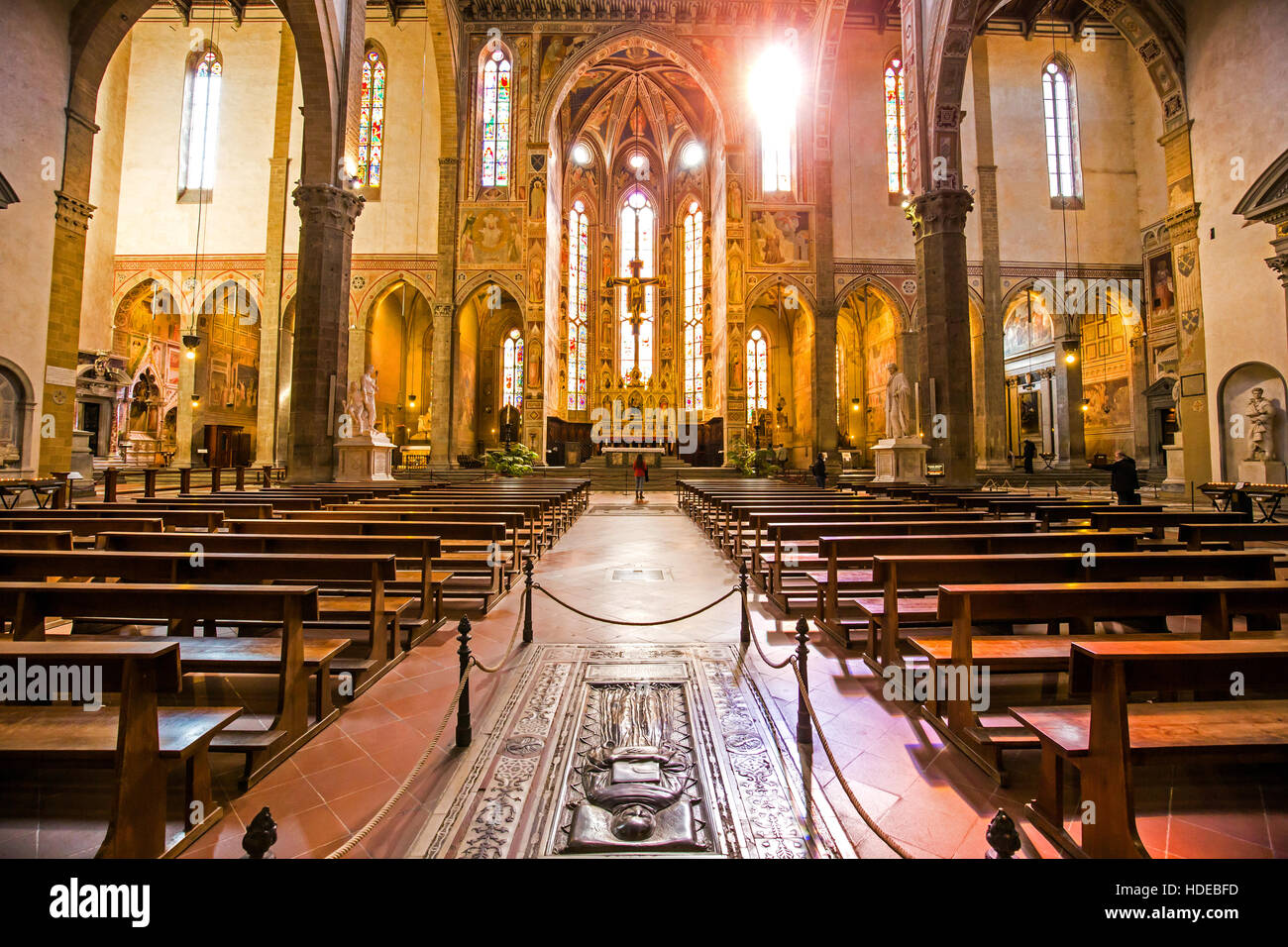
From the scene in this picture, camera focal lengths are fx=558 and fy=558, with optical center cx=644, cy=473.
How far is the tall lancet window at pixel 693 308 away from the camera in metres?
27.2

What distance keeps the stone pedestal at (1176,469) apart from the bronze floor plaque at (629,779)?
1646cm

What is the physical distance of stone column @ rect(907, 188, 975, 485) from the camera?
11.8m

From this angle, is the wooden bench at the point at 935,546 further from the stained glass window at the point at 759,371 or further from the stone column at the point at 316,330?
the stained glass window at the point at 759,371

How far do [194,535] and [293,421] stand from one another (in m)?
9.89

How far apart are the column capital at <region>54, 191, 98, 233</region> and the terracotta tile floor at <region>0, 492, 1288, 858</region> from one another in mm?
14283

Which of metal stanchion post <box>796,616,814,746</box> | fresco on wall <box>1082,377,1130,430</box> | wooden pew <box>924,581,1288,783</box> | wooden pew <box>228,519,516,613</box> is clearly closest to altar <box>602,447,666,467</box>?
fresco on wall <box>1082,377,1130,430</box>

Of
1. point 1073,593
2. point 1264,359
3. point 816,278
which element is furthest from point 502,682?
point 816,278

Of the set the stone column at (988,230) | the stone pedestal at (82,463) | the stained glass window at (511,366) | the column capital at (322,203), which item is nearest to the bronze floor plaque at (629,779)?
the column capital at (322,203)

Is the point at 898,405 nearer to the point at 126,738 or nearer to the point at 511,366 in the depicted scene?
the point at 126,738

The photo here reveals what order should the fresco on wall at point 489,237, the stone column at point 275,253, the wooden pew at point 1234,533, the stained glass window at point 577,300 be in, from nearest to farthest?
the wooden pew at point 1234,533 → the stone column at point 275,253 → the fresco on wall at point 489,237 → the stained glass window at point 577,300

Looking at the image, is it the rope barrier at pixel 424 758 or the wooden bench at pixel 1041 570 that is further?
the wooden bench at pixel 1041 570

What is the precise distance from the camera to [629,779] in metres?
2.23

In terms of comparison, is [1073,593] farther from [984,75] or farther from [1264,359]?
[984,75]

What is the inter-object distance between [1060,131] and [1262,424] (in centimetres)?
1447
